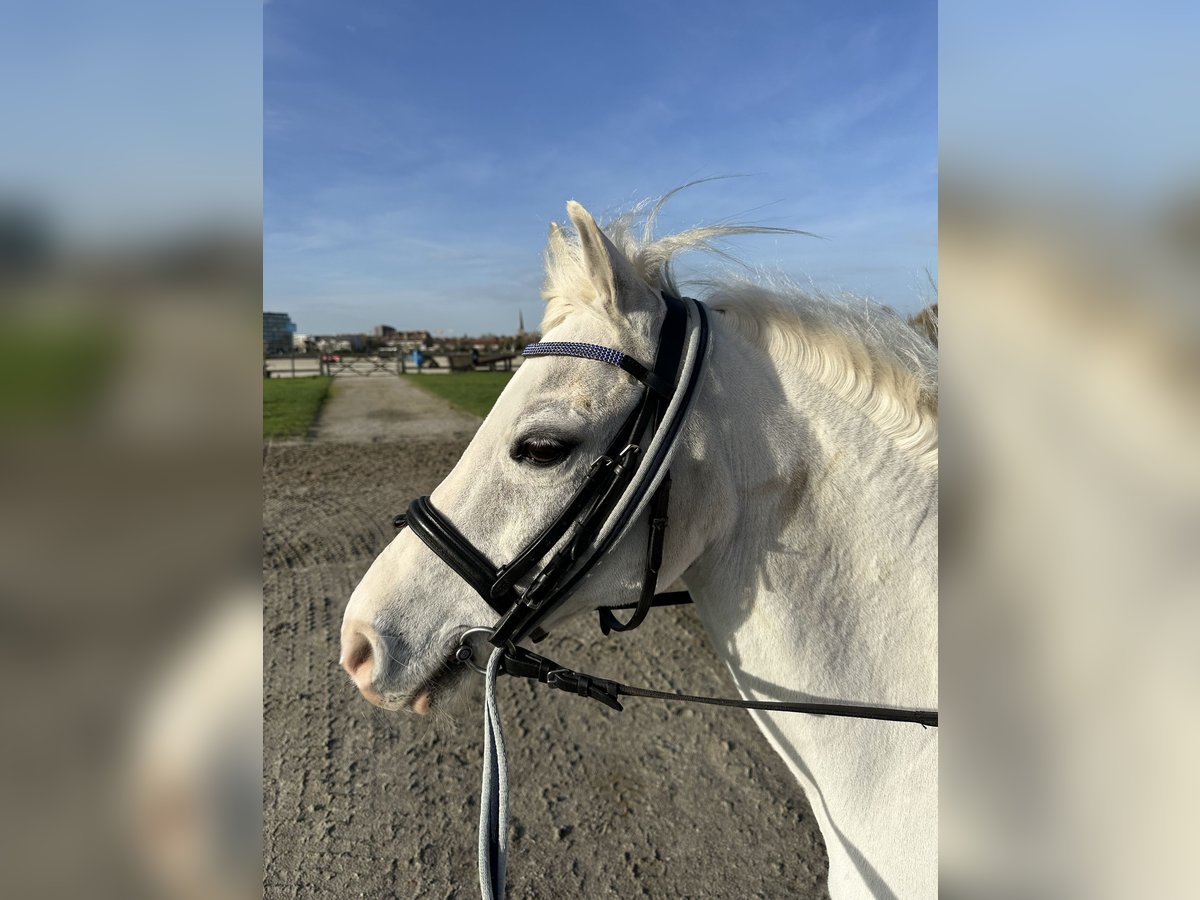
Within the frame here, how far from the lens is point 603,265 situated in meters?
1.63

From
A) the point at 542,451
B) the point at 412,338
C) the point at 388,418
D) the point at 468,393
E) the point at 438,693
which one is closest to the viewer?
the point at 542,451

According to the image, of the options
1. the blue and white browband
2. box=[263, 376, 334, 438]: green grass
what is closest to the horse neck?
the blue and white browband

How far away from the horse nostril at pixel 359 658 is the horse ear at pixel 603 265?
1052mm

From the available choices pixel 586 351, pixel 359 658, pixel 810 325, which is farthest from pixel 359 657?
pixel 810 325

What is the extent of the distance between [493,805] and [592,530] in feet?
2.31

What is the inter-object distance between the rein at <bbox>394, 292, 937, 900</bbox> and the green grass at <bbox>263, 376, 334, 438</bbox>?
9.92 metres

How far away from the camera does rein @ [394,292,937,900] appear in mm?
1571

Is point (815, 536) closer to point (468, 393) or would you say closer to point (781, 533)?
point (781, 533)

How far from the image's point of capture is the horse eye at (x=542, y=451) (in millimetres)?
1562
